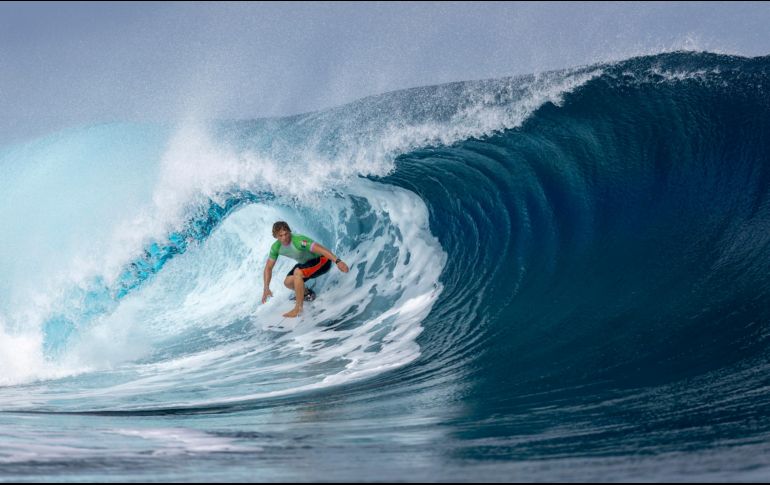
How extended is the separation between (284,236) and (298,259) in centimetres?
43

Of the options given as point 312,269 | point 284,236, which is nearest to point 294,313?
point 312,269

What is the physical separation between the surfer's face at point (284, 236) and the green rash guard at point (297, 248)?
6 cm

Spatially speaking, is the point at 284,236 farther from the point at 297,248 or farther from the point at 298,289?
the point at 298,289

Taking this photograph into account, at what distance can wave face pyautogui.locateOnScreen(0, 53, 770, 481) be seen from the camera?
3.31 m

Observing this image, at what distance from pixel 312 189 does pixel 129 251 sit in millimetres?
2279

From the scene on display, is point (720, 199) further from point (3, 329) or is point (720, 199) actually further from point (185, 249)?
point (3, 329)

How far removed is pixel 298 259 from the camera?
7.72 m

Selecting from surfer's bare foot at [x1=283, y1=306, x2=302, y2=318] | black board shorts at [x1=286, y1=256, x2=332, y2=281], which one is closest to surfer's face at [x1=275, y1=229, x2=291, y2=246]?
black board shorts at [x1=286, y1=256, x2=332, y2=281]

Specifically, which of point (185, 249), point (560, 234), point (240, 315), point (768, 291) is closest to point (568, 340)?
point (768, 291)

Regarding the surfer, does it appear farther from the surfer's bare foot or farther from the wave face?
the wave face

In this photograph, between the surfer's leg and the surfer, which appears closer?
the surfer

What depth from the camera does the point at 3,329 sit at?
798 centimetres

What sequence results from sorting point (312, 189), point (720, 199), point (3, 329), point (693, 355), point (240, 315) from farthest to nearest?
point (312, 189) → point (240, 315) → point (3, 329) → point (720, 199) → point (693, 355)

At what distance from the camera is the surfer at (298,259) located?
7375 millimetres
